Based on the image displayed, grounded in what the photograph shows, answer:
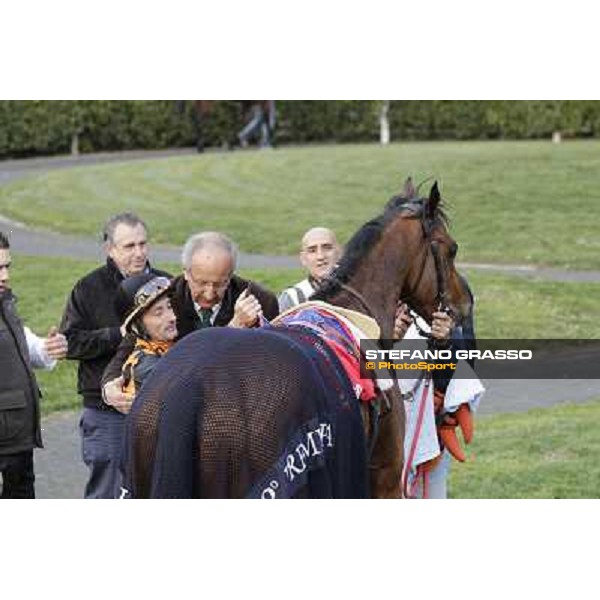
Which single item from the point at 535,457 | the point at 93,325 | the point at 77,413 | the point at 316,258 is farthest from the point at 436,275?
the point at 77,413

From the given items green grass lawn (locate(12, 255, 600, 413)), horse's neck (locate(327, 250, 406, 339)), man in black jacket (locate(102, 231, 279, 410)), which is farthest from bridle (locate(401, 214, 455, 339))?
green grass lawn (locate(12, 255, 600, 413))

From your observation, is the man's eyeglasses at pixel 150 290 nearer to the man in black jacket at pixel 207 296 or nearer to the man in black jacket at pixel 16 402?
the man in black jacket at pixel 207 296

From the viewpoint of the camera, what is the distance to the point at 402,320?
19.2 feet

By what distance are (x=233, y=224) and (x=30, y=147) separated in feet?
12.1

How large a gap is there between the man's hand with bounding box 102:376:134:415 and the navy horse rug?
0.67 meters

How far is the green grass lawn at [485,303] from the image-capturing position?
998 centimetres

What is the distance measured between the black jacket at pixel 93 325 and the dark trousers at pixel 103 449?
0.08 metres

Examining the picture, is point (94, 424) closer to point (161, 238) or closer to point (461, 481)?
point (461, 481)

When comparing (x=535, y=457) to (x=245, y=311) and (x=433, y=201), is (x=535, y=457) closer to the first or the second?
(x=433, y=201)

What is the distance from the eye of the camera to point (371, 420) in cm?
513

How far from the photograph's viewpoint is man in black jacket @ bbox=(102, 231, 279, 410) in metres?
5.16

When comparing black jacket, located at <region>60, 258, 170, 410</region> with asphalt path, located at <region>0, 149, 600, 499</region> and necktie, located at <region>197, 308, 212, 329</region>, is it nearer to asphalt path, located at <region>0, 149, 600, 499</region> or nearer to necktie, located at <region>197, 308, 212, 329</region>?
necktie, located at <region>197, 308, 212, 329</region>

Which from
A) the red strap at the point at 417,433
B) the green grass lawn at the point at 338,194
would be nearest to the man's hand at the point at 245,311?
the red strap at the point at 417,433
